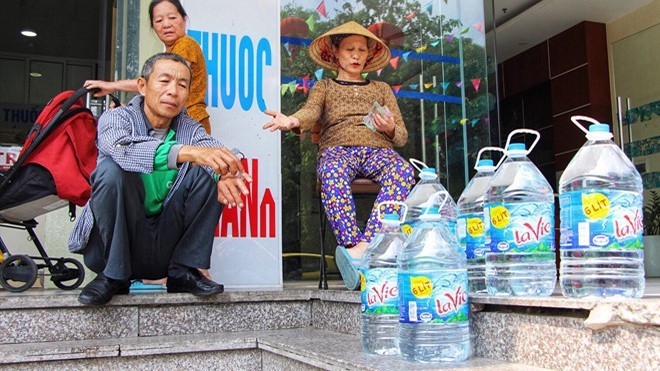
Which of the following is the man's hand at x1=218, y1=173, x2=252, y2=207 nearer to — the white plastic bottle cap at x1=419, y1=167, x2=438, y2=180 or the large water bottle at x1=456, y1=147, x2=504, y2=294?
the white plastic bottle cap at x1=419, y1=167, x2=438, y2=180

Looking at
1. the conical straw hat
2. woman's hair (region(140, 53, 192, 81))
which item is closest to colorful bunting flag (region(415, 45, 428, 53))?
the conical straw hat

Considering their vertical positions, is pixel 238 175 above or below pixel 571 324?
above

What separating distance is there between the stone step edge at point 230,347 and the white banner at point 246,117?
60 centimetres

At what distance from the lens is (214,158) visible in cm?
235

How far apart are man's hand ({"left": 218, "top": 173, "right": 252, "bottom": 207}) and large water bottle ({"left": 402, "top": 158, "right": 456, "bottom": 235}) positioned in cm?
66

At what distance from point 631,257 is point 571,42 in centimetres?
653

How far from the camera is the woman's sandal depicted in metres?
2.61

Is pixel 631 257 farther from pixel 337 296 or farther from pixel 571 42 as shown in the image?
pixel 571 42

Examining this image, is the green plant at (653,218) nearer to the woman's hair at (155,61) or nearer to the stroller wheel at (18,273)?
the woman's hair at (155,61)

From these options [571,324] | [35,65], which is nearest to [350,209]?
[571,324]

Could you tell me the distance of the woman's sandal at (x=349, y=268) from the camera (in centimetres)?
261

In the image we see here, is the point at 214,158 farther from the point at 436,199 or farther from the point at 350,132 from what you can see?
the point at 350,132

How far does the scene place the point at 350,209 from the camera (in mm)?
2900

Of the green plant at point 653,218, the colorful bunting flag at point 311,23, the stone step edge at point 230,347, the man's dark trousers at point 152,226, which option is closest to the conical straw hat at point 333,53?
the colorful bunting flag at point 311,23
